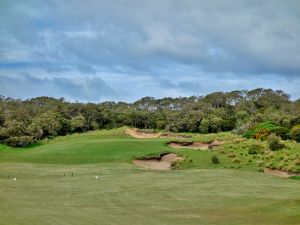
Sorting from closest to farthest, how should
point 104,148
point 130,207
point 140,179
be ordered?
point 130,207 → point 140,179 → point 104,148

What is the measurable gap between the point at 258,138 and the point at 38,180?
3905cm

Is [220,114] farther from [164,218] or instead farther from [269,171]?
[164,218]

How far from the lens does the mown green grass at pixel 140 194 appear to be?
25531mm

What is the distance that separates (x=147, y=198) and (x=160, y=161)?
30294 millimetres

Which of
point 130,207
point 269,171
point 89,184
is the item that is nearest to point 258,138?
point 269,171

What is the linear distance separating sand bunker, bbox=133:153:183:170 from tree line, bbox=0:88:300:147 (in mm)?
28954

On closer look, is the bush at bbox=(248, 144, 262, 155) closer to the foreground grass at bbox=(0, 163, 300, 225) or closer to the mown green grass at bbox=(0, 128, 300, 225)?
the mown green grass at bbox=(0, 128, 300, 225)

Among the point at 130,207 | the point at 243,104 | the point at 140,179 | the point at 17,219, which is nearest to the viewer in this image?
the point at 17,219

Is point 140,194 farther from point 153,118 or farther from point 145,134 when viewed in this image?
point 153,118

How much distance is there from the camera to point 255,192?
35438mm

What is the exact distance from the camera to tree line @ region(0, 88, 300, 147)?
9674 cm

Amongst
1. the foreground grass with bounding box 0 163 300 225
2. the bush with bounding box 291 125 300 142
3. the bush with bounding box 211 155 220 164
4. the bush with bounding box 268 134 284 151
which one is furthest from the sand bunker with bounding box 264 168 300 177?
the bush with bounding box 291 125 300 142

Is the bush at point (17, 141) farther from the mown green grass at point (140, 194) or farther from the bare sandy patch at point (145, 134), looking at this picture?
the mown green grass at point (140, 194)

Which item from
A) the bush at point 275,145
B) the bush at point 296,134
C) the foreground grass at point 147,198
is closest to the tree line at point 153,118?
the bush at point 296,134
